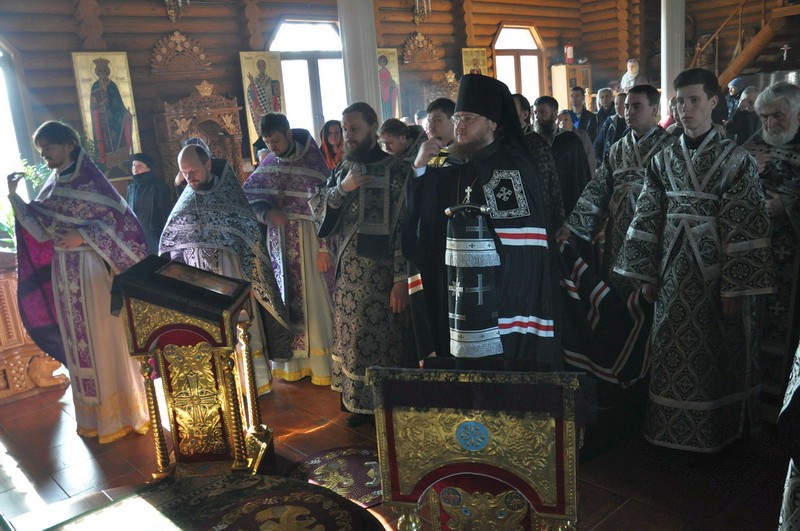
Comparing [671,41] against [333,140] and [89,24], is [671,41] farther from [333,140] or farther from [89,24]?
[89,24]

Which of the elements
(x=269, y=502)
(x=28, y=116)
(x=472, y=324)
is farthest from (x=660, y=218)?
(x=28, y=116)

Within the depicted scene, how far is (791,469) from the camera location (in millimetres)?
1635

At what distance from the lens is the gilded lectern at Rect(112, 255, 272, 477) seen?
3.06m

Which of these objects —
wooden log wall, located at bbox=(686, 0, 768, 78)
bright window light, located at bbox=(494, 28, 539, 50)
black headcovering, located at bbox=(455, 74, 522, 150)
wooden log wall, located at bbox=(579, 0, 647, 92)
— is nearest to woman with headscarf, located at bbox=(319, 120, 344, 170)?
black headcovering, located at bbox=(455, 74, 522, 150)

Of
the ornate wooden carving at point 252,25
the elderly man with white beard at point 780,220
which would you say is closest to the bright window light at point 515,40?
the ornate wooden carving at point 252,25

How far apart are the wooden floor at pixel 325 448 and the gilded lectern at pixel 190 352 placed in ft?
1.33

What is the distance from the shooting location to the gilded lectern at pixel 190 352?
306 cm

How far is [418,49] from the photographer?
41.7 feet

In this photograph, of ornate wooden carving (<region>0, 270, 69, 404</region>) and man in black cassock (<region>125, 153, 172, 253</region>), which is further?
man in black cassock (<region>125, 153, 172, 253</region>)

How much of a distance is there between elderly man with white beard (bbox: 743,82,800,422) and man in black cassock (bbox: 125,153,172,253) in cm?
542

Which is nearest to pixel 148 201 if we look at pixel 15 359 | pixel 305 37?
pixel 15 359

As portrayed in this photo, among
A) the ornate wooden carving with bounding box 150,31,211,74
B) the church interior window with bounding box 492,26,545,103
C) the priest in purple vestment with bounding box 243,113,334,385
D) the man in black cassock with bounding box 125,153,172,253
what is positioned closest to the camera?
the priest in purple vestment with bounding box 243,113,334,385

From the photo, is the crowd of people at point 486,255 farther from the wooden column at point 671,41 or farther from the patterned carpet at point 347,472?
the wooden column at point 671,41

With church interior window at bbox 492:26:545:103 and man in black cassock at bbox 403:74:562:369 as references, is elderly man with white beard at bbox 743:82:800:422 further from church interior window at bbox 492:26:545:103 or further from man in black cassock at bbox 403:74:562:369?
church interior window at bbox 492:26:545:103
